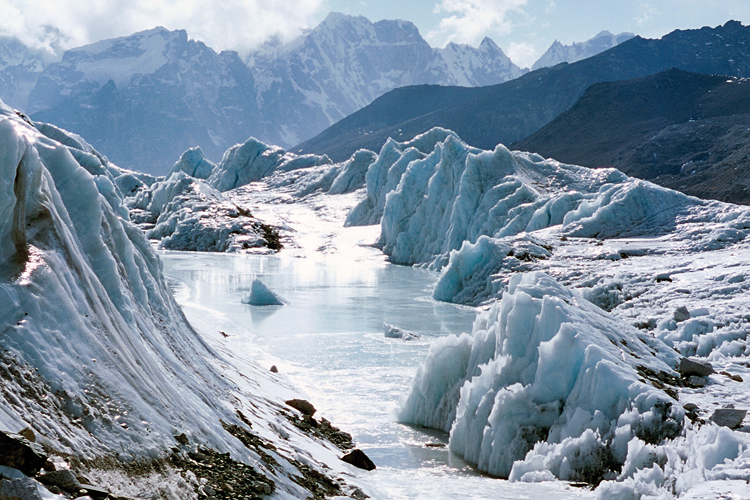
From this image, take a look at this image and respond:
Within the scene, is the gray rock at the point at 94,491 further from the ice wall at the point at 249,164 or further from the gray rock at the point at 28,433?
the ice wall at the point at 249,164

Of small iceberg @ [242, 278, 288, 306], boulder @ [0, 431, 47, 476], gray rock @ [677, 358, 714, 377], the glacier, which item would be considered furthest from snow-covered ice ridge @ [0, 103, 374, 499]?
small iceberg @ [242, 278, 288, 306]

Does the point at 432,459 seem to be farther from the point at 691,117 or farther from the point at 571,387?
the point at 691,117

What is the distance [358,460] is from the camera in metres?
8.05

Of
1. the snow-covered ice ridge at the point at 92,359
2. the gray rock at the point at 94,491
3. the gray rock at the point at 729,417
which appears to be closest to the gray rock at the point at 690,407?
the gray rock at the point at 729,417

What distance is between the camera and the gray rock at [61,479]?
11.9 feet

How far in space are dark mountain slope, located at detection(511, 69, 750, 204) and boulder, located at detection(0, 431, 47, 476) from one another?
2850 inches

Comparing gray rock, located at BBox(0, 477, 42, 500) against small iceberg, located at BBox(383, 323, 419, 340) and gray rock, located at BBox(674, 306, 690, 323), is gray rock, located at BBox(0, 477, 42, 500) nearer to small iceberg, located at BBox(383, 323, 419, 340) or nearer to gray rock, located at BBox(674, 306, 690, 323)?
small iceberg, located at BBox(383, 323, 419, 340)

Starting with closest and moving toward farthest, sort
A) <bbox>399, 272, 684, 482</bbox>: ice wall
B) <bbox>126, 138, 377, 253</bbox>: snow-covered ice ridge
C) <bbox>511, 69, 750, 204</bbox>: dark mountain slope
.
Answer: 1. <bbox>399, 272, 684, 482</bbox>: ice wall
2. <bbox>126, 138, 377, 253</bbox>: snow-covered ice ridge
3. <bbox>511, 69, 750, 204</bbox>: dark mountain slope

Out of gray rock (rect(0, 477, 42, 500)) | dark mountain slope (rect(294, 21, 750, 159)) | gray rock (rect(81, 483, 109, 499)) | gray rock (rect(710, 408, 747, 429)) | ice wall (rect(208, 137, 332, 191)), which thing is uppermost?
dark mountain slope (rect(294, 21, 750, 159))

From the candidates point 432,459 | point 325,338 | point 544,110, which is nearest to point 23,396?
point 432,459

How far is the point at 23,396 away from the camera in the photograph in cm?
420

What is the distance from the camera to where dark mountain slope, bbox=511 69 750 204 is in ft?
267

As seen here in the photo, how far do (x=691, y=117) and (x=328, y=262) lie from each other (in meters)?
87.9

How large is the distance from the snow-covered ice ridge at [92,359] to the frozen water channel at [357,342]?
5.06ft
